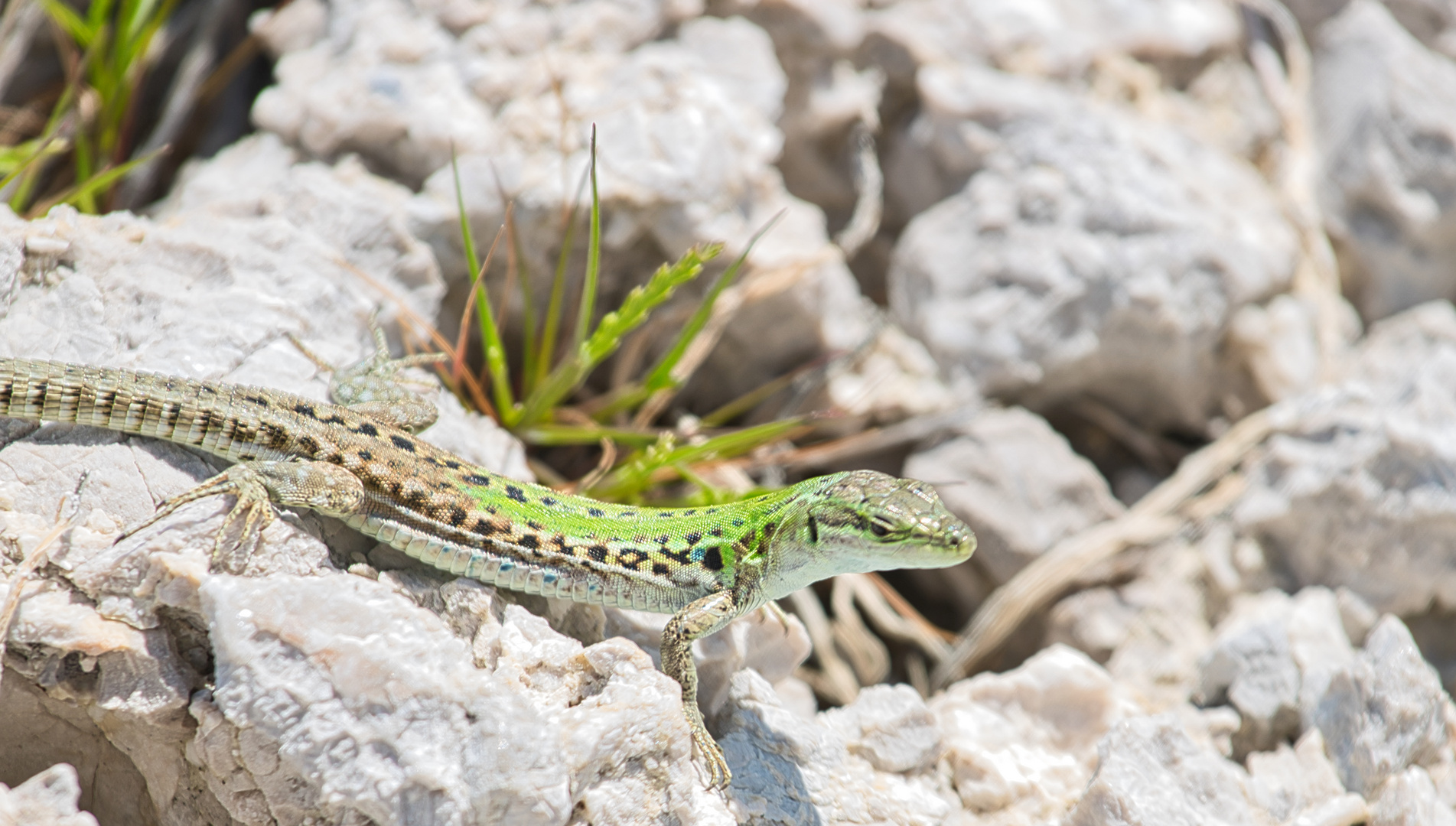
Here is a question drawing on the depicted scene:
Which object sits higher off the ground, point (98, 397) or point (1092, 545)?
point (98, 397)

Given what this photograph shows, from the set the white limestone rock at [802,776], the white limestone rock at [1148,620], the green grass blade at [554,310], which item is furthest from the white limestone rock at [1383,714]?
the green grass blade at [554,310]

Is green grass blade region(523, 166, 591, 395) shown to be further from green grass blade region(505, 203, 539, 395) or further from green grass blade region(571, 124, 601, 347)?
green grass blade region(571, 124, 601, 347)

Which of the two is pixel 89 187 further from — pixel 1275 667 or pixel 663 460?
pixel 1275 667

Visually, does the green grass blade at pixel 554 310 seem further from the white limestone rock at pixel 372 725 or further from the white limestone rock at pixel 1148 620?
the white limestone rock at pixel 1148 620

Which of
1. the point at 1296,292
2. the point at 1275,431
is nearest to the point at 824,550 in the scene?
the point at 1275,431

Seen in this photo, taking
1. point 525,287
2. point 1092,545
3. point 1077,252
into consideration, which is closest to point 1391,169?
point 1077,252

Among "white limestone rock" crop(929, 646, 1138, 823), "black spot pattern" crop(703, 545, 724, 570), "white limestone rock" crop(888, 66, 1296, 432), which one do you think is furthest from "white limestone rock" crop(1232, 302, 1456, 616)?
"black spot pattern" crop(703, 545, 724, 570)

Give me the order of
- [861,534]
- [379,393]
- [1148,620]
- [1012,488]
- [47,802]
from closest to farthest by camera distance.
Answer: [47,802] < [861,534] < [379,393] < [1148,620] < [1012,488]
